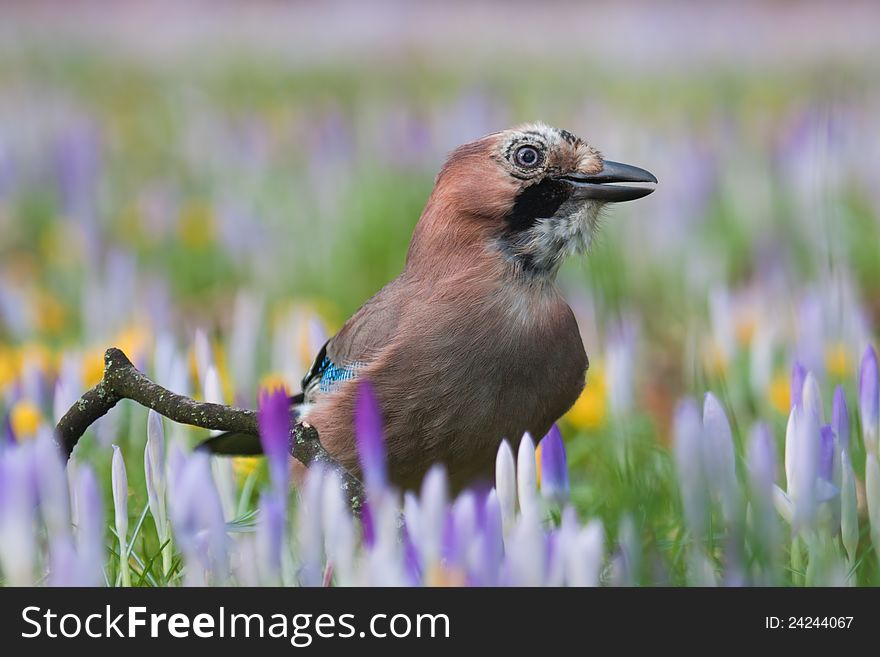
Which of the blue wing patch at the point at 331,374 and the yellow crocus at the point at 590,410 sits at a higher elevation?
the yellow crocus at the point at 590,410

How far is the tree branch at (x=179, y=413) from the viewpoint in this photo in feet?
8.37

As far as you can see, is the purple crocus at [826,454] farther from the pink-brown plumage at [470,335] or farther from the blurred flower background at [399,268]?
the pink-brown plumage at [470,335]

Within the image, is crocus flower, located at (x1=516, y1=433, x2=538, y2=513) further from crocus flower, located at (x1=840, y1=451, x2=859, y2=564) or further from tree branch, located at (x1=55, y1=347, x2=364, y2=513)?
crocus flower, located at (x1=840, y1=451, x2=859, y2=564)

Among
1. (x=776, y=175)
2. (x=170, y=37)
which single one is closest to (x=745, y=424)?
(x=776, y=175)

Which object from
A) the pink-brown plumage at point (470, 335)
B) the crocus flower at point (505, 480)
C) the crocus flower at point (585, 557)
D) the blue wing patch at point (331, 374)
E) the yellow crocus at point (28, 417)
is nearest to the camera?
the crocus flower at point (585, 557)

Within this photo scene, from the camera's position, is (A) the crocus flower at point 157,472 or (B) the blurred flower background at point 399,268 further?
(A) the crocus flower at point 157,472

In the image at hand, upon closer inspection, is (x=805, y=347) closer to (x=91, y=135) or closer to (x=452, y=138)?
(x=452, y=138)

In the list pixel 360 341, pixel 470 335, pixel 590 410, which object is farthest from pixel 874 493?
pixel 590 410

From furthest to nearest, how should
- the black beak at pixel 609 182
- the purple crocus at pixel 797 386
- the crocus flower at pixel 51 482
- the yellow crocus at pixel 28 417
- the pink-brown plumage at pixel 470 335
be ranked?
the yellow crocus at pixel 28 417
the black beak at pixel 609 182
the pink-brown plumage at pixel 470 335
the purple crocus at pixel 797 386
the crocus flower at pixel 51 482

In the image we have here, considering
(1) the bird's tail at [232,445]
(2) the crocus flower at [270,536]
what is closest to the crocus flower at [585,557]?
(2) the crocus flower at [270,536]

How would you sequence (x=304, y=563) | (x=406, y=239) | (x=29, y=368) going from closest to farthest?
(x=304, y=563)
(x=29, y=368)
(x=406, y=239)

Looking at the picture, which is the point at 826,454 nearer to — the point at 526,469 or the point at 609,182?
the point at 526,469

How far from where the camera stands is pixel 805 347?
11.6ft

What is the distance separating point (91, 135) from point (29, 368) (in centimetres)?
371
